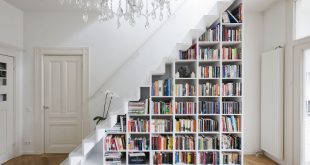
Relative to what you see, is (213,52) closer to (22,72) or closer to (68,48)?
(68,48)

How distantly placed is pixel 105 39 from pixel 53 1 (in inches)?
44.9

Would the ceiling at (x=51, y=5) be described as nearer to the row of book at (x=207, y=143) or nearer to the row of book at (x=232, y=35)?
the row of book at (x=232, y=35)

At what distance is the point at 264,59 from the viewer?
404cm

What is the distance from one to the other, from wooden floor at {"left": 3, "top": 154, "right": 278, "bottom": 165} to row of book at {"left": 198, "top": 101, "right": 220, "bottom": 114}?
1.31 m

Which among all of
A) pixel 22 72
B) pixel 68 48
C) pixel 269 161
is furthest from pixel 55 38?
pixel 269 161

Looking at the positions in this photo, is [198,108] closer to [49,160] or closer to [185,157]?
[185,157]

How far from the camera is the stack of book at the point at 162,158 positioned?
3.33m

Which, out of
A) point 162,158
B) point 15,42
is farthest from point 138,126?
point 15,42

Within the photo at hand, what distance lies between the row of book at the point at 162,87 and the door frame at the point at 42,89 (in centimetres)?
161

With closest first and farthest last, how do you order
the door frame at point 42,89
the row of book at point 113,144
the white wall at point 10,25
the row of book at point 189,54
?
the row of book at point 113,144, the row of book at point 189,54, the white wall at point 10,25, the door frame at point 42,89

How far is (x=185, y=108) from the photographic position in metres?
3.39

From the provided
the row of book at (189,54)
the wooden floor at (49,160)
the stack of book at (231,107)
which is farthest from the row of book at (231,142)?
the row of book at (189,54)

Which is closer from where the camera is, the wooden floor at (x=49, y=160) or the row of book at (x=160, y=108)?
the row of book at (x=160, y=108)

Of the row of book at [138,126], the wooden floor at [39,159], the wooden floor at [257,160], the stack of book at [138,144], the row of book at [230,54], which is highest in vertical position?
the row of book at [230,54]
